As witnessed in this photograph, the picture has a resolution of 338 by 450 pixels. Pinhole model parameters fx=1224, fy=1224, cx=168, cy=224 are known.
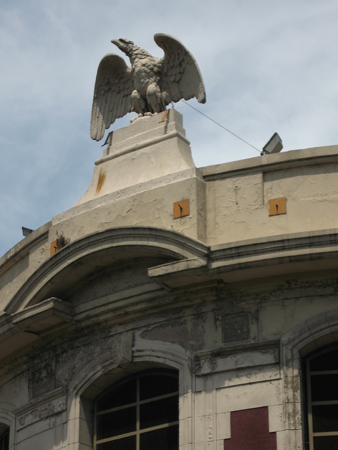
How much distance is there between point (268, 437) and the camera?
19.8 metres

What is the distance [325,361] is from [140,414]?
3.50 meters

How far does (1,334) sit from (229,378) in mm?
4712

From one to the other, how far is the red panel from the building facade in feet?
0.07

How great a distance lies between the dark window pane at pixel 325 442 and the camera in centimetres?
1994

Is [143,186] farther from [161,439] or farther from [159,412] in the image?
[161,439]

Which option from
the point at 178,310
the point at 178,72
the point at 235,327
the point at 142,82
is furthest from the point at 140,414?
the point at 178,72

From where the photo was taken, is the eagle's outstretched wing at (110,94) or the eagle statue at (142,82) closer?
the eagle statue at (142,82)

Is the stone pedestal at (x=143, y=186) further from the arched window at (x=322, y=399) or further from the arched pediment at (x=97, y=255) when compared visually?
the arched window at (x=322, y=399)

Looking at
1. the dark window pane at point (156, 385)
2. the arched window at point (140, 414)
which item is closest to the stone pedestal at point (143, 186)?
the dark window pane at point (156, 385)

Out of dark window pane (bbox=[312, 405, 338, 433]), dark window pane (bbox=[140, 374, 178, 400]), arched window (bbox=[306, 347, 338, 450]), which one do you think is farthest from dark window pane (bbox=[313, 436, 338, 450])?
dark window pane (bbox=[140, 374, 178, 400])

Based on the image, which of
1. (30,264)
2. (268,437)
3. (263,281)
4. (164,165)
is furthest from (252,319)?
(30,264)

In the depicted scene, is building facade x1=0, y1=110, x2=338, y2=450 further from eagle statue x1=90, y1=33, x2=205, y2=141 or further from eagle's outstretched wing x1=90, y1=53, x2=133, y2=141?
eagle's outstretched wing x1=90, y1=53, x2=133, y2=141

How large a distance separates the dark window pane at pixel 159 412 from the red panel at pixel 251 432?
1.55m

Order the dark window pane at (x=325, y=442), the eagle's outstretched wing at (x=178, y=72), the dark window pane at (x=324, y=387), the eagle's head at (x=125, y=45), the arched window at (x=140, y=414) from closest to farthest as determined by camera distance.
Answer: the dark window pane at (x=325, y=442) → the dark window pane at (x=324, y=387) → the arched window at (x=140, y=414) → the eagle's outstretched wing at (x=178, y=72) → the eagle's head at (x=125, y=45)
